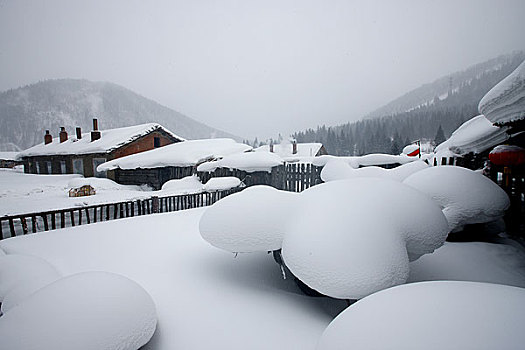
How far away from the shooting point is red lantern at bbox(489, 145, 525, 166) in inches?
141

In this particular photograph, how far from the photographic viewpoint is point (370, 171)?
583 centimetres

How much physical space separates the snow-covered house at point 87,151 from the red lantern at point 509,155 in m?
19.9

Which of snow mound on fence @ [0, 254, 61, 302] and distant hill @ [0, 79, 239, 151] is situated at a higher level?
distant hill @ [0, 79, 239, 151]

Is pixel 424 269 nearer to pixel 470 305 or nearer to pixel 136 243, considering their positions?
pixel 470 305

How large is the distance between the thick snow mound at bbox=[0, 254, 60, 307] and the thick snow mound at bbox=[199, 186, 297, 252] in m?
1.79

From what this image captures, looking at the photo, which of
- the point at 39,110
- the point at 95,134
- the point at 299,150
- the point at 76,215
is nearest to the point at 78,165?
the point at 95,134

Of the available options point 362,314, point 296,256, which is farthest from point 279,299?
point 362,314

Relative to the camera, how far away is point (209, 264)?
3.34m

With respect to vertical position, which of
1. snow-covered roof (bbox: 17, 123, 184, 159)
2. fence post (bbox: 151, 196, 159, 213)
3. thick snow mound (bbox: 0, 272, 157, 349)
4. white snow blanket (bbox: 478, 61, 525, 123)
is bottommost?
fence post (bbox: 151, 196, 159, 213)

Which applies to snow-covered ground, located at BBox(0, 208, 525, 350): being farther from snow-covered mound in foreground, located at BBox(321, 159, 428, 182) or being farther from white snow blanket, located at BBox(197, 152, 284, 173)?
white snow blanket, located at BBox(197, 152, 284, 173)

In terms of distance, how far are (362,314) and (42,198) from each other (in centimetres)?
835

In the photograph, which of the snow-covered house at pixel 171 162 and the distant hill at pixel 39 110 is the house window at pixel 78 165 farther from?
the snow-covered house at pixel 171 162

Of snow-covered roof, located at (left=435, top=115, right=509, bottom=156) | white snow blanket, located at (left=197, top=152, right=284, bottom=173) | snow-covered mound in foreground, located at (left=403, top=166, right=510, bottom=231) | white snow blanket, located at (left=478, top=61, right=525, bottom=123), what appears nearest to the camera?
white snow blanket, located at (left=478, top=61, right=525, bottom=123)

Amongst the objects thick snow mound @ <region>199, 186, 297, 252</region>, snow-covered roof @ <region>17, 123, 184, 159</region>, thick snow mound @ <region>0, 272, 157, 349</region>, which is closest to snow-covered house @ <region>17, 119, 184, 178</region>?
snow-covered roof @ <region>17, 123, 184, 159</region>
